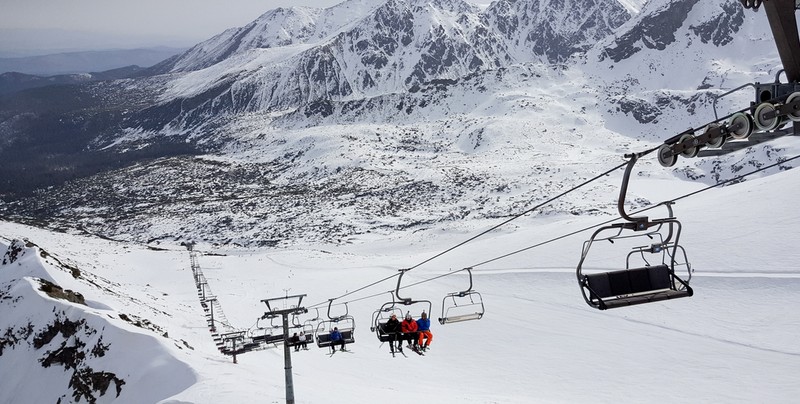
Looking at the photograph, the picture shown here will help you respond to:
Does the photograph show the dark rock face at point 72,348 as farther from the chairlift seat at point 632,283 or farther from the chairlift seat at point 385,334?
the chairlift seat at point 632,283

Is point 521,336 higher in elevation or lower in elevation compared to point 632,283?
lower

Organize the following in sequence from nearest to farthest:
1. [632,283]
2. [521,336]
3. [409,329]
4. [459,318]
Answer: [632,283], [459,318], [409,329], [521,336]

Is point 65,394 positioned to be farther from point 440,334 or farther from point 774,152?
point 774,152

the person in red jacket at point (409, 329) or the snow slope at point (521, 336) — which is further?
the snow slope at point (521, 336)

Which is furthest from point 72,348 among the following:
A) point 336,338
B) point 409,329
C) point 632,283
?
point 632,283

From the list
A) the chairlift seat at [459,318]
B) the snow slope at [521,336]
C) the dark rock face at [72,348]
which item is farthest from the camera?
the dark rock face at [72,348]

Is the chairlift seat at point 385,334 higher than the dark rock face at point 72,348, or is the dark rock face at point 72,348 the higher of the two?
the chairlift seat at point 385,334

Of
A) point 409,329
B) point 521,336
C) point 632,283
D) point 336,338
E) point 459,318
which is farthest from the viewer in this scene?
point 521,336

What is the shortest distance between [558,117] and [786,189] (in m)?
144

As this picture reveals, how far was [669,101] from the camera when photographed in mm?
180250

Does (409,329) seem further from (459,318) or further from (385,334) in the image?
(459,318)

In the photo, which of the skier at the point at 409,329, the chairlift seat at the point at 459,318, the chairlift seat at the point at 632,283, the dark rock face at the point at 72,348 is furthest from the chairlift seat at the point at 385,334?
the dark rock face at the point at 72,348

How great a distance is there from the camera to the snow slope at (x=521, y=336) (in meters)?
25.2

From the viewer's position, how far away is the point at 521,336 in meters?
33.9
